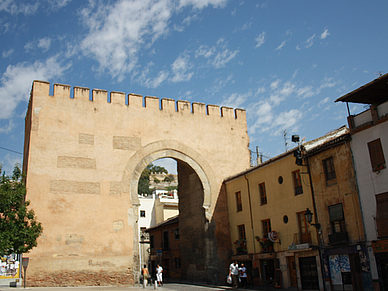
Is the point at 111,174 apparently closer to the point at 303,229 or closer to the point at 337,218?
the point at 303,229

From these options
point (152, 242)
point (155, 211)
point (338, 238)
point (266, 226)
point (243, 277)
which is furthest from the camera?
point (155, 211)

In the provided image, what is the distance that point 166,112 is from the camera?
20.2m

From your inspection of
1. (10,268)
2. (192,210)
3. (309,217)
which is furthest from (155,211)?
(309,217)

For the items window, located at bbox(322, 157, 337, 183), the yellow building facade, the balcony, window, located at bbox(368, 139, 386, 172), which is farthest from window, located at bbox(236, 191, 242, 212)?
window, located at bbox(368, 139, 386, 172)

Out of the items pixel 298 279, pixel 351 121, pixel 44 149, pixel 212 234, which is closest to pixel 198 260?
pixel 212 234

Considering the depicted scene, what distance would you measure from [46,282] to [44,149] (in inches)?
222

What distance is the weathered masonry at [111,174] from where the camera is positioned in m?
16.3

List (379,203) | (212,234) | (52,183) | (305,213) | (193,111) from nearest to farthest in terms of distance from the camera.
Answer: (379,203)
(305,213)
(52,183)
(212,234)
(193,111)

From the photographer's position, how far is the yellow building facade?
1489 centimetres

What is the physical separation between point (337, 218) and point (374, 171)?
2.25m

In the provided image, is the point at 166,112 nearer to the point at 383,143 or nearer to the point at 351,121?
the point at 351,121

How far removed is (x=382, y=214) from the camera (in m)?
11.8

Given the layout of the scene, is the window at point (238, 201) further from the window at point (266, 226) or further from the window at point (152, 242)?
the window at point (152, 242)

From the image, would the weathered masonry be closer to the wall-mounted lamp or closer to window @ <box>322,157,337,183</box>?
the wall-mounted lamp
